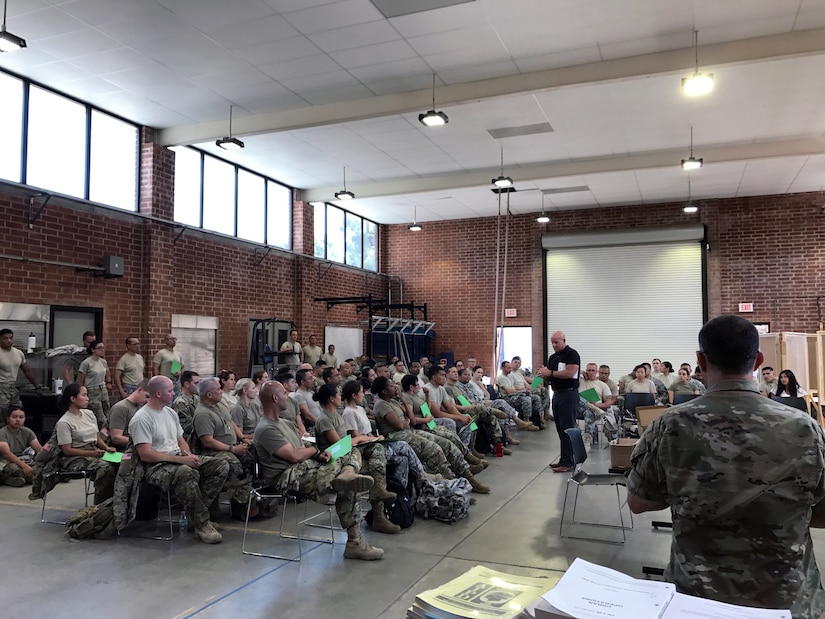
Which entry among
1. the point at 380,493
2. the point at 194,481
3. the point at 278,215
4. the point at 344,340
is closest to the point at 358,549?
the point at 380,493

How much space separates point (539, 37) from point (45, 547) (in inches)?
251

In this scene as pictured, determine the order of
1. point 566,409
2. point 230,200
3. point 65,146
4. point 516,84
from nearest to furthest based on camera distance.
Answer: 1. point 566,409
2. point 516,84
3. point 65,146
4. point 230,200

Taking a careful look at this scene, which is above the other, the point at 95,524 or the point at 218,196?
the point at 218,196

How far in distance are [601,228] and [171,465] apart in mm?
12509

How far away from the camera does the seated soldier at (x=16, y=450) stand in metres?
6.75

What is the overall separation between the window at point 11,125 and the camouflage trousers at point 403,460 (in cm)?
590

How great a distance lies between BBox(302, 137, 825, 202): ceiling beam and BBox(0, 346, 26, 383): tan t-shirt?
22.9 feet

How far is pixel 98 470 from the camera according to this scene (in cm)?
519

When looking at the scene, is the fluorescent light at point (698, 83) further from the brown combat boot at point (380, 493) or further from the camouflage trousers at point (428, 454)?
the brown combat boot at point (380, 493)

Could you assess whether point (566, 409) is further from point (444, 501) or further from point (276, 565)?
point (276, 565)

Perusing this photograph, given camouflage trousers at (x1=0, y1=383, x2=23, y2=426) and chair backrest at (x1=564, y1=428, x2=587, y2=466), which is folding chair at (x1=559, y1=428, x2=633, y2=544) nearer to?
chair backrest at (x1=564, y1=428, x2=587, y2=466)

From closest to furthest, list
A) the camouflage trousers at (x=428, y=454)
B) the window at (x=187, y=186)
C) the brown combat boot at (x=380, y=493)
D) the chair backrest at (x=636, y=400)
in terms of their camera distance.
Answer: the brown combat boot at (x=380, y=493) → the camouflage trousers at (x=428, y=454) → the chair backrest at (x=636, y=400) → the window at (x=187, y=186)

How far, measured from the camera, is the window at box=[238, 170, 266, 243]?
39.4 feet

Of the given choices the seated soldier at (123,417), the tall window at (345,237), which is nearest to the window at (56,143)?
the seated soldier at (123,417)
